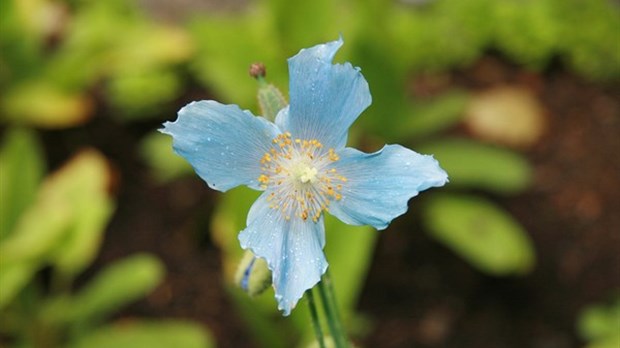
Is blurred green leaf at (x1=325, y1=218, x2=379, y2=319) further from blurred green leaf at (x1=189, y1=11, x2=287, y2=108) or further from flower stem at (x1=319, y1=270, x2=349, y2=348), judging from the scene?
flower stem at (x1=319, y1=270, x2=349, y2=348)

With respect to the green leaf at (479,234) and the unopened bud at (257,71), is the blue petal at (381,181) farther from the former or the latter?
the green leaf at (479,234)

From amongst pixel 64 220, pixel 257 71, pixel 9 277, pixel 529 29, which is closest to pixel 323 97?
pixel 257 71

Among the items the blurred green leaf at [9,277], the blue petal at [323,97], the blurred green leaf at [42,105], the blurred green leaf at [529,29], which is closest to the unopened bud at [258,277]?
the blue petal at [323,97]

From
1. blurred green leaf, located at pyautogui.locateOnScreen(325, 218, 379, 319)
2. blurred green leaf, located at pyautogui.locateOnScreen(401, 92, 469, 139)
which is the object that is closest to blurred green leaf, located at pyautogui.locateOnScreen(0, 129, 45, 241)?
blurred green leaf, located at pyautogui.locateOnScreen(325, 218, 379, 319)

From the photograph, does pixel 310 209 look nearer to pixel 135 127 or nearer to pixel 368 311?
pixel 368 311

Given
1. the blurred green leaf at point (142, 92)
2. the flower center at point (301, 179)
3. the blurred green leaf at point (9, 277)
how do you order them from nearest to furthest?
the flower center at point (301, 179) < the blurred green leaf at point (9, 277) < the blurred green leaf at point (142, 92)

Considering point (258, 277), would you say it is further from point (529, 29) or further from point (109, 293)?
point (529, 29)
